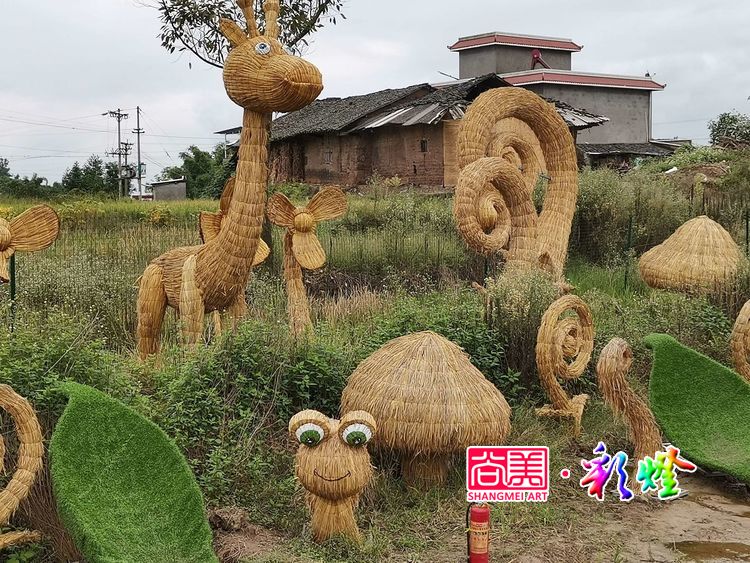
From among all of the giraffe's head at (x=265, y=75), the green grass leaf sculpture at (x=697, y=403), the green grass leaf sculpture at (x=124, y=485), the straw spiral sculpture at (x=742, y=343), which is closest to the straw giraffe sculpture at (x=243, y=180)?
the giraffe's head at (x=265, y=75)

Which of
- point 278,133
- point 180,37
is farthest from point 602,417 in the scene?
Result: point 278,133

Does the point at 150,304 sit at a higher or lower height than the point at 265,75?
lower

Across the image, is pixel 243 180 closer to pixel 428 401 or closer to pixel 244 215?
pixel 244 215

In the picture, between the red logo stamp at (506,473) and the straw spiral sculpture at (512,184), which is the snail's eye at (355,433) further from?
the straw spiral sculpture at (512,184)

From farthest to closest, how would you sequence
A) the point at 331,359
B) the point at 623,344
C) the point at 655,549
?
the point at 331,359 → the point at 623,344 → the point at 655,549

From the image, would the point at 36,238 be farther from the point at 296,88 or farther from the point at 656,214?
the point at 656,214

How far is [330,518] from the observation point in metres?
3.79

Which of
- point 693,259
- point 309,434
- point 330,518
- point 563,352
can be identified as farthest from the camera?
point 693,259

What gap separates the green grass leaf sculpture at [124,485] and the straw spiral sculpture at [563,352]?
246cm

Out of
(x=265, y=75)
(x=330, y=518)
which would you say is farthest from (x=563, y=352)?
(x=265, y=75)

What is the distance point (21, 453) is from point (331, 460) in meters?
1.24

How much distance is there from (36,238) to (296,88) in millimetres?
1991

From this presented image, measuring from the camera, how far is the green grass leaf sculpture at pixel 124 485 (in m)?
3.32

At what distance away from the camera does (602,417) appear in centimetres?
589
